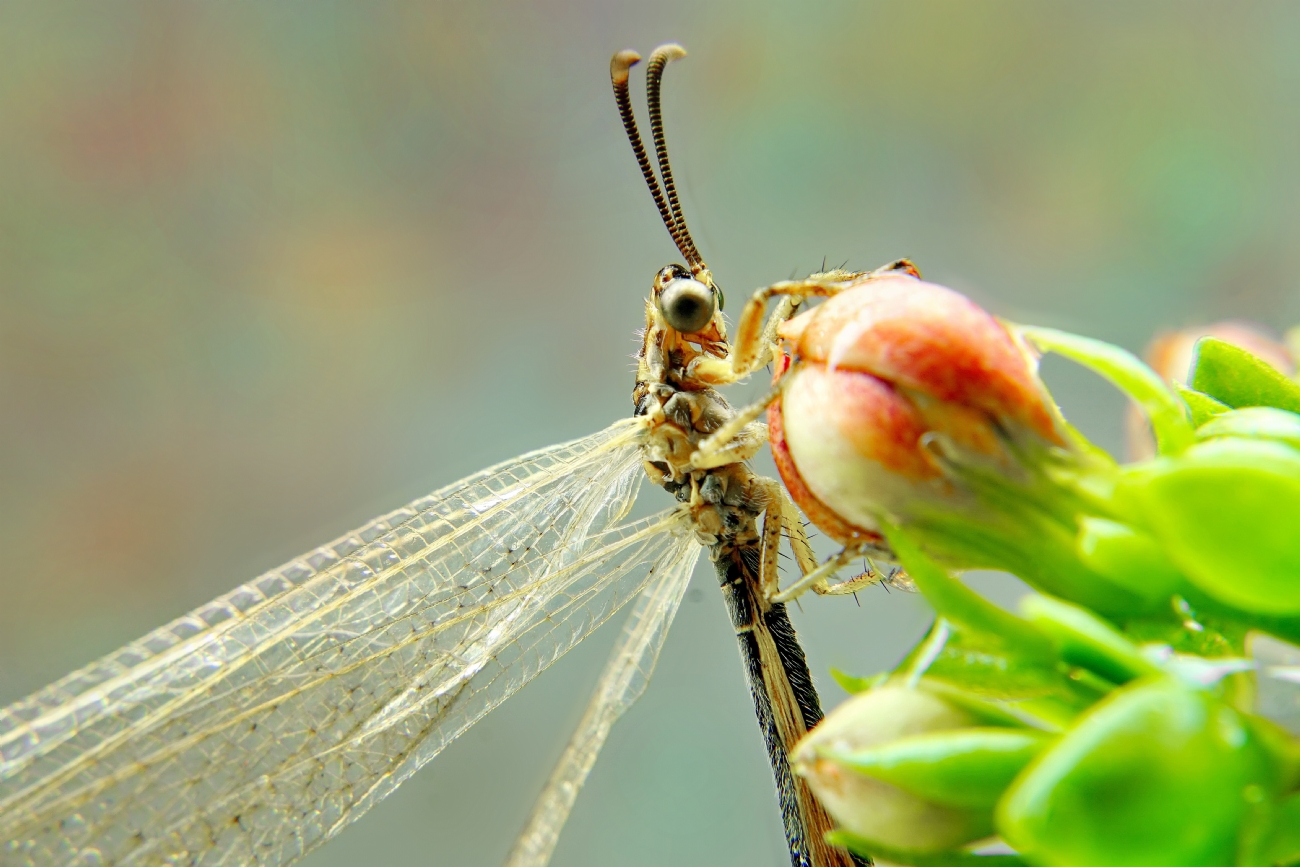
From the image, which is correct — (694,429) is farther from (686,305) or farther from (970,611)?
(970,611)

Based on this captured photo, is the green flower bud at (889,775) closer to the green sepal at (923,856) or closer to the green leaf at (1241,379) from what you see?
the green sepal at (923,856)

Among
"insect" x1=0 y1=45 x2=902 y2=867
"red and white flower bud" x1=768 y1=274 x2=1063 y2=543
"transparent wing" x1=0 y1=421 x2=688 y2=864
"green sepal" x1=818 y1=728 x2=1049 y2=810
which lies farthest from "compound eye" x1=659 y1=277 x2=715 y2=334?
"green sepal" x1=818 y1=728 x2=1049 y2=810

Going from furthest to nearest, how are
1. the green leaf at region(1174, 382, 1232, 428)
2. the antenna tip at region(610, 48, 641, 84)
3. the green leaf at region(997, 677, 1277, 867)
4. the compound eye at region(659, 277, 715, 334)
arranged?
the compound eye at region(659, 277, 715, 334) < the antenna tip at region(610, 48, 641, 84) < the green leaf at region(1174, 382, 1232, 428) < the green leaf at region(997, 677, 1277, 867)

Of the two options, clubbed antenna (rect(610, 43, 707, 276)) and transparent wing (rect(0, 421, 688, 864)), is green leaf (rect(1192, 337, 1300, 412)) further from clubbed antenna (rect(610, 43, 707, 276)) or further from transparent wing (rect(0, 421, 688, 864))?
transparent wing (rect(0, 421, 688, 864))

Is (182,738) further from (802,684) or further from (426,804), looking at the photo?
(426,804)

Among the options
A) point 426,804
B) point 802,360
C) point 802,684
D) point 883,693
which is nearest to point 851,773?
point 883,693

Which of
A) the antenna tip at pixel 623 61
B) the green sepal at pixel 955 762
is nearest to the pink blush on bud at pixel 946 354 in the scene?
the green sepal at pixel 955 762

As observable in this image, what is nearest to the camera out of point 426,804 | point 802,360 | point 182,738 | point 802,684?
point 802,360

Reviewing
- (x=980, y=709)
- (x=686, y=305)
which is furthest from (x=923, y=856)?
(x=686, y=305)
